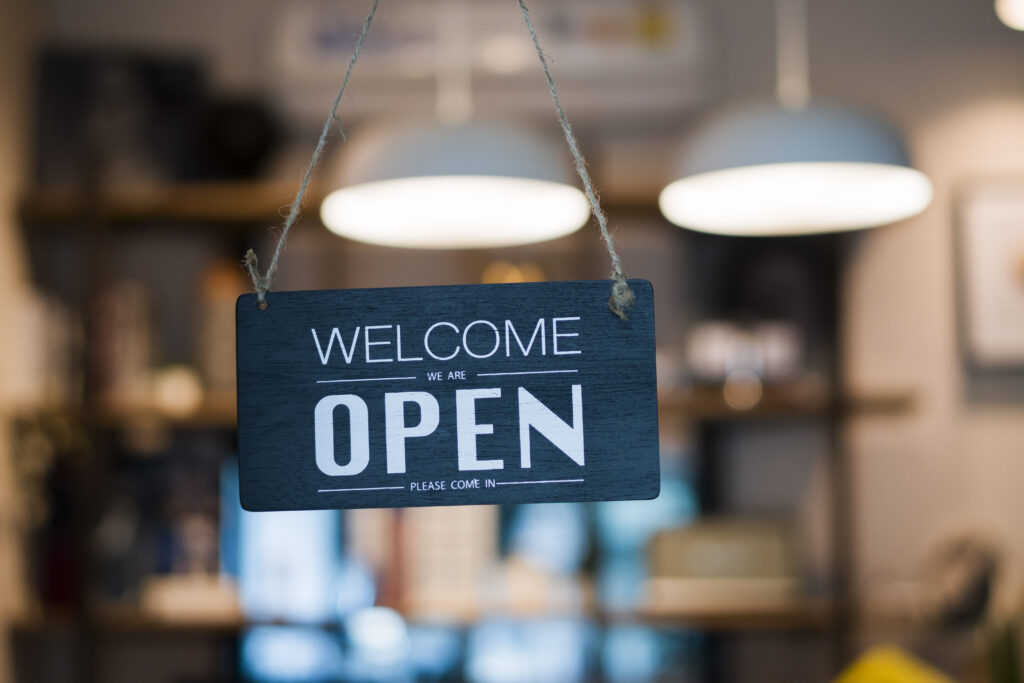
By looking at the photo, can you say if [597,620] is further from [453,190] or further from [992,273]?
[992,273]

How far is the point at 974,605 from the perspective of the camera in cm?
265

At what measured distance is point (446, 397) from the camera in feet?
2.40

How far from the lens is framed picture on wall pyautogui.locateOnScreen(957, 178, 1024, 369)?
2891 millimetres

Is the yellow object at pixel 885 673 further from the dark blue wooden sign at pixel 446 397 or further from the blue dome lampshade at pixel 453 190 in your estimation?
the dark blue wooden sign at pixel 446 397

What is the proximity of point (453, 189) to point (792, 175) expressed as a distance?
0.51m

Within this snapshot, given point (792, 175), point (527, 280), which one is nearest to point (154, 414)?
point (527, 280)

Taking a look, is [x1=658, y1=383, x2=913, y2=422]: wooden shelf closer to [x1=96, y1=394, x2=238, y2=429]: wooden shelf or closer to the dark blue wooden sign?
[x1=96, y1=394, x2=238, y2=429]: wooden shelf

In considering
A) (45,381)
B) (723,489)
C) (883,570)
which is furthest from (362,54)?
(883,570)

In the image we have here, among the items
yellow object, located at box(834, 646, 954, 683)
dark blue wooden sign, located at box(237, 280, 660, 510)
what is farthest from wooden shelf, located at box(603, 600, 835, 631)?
dark blue wooden sign, located at box(237, 280, 660, 510)

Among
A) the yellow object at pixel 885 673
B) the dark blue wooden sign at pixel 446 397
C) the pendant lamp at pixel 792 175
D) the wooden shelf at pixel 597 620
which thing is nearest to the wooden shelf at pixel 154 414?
the wooden shelf at pixel 597 620

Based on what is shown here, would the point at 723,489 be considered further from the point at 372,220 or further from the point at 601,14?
the point at 372,220

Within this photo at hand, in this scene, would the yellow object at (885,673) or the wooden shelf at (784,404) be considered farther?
the wooden shelf at (784,404)

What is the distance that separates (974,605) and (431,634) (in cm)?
139

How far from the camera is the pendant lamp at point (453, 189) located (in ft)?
5.07
